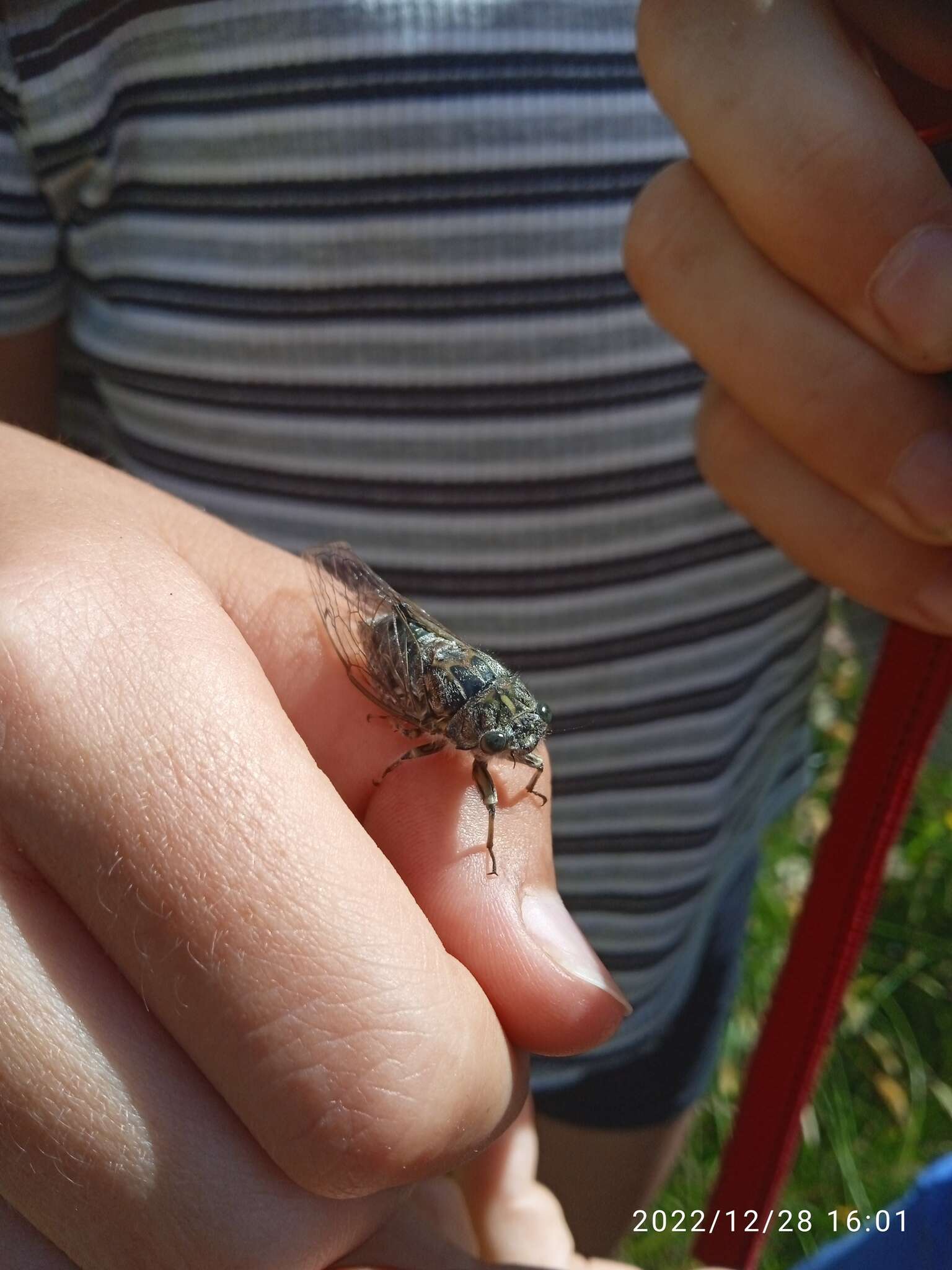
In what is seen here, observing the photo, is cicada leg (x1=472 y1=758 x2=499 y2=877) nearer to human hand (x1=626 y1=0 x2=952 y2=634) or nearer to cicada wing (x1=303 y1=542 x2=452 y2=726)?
cicada wing (x1=303 y1=542 x2=452 y2=726)

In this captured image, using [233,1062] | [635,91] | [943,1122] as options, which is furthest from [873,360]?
[943,1122]

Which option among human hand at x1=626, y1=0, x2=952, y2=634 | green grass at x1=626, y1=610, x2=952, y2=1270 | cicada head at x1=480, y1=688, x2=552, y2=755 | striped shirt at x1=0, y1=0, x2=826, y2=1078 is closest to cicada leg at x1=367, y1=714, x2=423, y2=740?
cicada head at x1=480, y1=688, x2=552, y2=755

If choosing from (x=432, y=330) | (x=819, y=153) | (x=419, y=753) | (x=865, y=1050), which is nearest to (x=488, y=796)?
(x=419, y=753)

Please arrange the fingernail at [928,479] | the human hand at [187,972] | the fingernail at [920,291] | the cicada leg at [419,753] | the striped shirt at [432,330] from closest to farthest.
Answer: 1. the human hand at [187,972]
2. the fingernail at [920,291]
3. the fingernail at [928,479]
4. the cicada leg at [419,753]
5. the striped shirt at [432,330]

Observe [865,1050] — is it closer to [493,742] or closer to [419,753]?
[493,742]

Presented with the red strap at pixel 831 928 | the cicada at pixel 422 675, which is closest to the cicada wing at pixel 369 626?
the cicada at pixel 422 675

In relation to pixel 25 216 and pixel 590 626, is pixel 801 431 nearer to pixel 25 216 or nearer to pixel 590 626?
pixel 590 626

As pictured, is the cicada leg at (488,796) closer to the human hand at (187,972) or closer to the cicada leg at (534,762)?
the cicada leg at (534,762)
